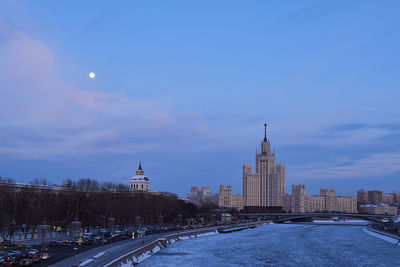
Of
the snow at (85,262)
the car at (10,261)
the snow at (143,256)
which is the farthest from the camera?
the snow at (143,256)

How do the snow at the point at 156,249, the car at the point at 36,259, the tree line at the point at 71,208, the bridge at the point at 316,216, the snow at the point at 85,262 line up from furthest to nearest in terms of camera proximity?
the bridge at the point at 316,216, the tree line at the point at 71,208, the snow at the point at 156,249, the car at the point at 36,259, the snow at the point at 85,262

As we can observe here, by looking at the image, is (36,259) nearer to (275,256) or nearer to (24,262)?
(24,262)

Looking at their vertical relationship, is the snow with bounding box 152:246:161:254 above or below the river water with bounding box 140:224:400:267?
above

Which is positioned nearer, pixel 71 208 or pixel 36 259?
pixel 36 259

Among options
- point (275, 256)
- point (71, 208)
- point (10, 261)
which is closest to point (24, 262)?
point (10, 261)

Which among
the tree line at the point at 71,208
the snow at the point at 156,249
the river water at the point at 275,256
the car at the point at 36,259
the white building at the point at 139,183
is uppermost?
the white building at the point at 139,183

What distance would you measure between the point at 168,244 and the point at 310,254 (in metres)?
21.7

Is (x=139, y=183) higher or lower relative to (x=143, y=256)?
higher

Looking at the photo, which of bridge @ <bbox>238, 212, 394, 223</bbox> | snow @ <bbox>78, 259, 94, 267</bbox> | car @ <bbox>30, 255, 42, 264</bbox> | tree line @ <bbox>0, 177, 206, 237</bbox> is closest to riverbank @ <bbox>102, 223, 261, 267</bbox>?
snow @ <bbox>78, 259, 94, 267</bbox>

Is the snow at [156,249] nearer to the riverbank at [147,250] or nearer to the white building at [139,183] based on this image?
the riverbank at [147,250]

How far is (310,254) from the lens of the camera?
63188mm

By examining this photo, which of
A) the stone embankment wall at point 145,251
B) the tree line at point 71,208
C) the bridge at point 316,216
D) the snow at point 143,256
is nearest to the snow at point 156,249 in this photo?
the stone embankment wall at point 145,251

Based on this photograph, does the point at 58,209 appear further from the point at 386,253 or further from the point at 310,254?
the point at 386,253

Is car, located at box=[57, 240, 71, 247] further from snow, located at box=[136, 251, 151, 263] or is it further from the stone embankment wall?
snow, located at box=[136, 251, 151, 263]
